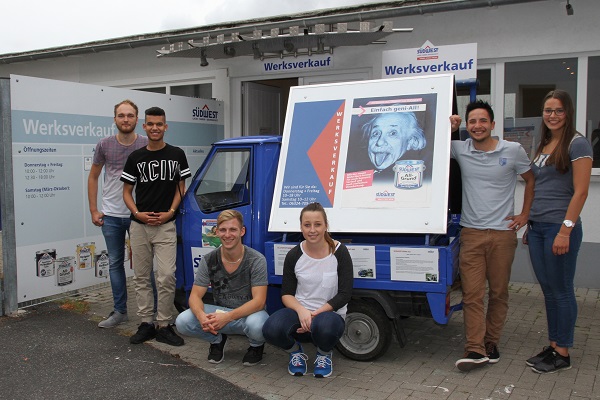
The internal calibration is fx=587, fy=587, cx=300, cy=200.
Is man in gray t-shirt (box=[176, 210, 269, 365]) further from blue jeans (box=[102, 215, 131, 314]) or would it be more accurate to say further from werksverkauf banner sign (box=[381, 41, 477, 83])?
werksverkauf banner sign (box=[381, 41, 477, 83])

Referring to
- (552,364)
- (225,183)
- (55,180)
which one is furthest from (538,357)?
(55,180)

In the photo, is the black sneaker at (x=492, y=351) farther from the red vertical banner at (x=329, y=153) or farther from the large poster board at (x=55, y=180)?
the large poster board at (x=55, y=180)

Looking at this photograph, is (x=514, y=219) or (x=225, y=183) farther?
(x=225, y=183)

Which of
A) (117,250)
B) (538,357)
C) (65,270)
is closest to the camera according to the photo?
(538,357)

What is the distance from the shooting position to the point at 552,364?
432 cm

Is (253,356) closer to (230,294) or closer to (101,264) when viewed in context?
(230,294)

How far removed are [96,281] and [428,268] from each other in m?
4.15

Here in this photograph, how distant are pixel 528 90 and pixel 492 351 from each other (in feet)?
13.1

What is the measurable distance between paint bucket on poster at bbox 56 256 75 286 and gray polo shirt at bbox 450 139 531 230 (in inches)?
168

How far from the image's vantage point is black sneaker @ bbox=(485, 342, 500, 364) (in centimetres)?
452

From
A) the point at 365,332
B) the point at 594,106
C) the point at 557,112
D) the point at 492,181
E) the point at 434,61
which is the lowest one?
the point at 365,332

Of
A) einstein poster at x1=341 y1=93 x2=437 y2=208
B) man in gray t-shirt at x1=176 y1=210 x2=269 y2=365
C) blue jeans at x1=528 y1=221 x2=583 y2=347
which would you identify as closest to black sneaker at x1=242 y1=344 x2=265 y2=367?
man in gray t-shirt at x1=176 y1=210 x2=269 y2=365

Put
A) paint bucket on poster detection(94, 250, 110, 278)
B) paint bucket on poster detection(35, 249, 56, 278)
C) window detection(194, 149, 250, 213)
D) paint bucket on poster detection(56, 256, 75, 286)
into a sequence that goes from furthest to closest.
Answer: paint bucket on poster detection(94, 250, 110, 278) → paint bucket on poster detection(56, 256, 75, 286) → paint bucket on poster detection(35, 249, 56, 278) → window detection(194, 149, 250, 213)

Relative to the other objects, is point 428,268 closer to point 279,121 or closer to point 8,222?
point 8,222
